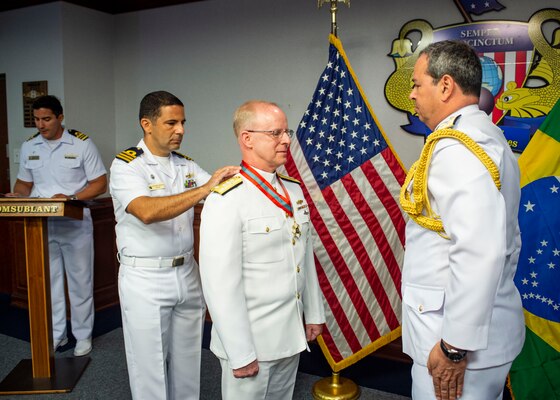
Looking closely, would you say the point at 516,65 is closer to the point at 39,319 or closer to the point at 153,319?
the point at 153,319

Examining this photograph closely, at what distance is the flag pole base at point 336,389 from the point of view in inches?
103

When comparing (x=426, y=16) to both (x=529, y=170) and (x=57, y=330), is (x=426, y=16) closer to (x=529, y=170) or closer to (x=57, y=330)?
(x=529, y=170)

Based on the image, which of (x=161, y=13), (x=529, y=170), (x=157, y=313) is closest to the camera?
(x=157, y=313)

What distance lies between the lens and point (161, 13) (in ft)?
13.0

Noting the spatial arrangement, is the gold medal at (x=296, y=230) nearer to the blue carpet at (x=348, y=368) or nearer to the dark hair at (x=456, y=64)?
the dark hair at (x=456, y=64)

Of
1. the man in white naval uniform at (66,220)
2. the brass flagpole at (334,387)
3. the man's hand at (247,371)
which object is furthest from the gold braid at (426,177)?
the man in white naval uniform at (66,220)

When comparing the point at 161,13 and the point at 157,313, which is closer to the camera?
the point at 157,313

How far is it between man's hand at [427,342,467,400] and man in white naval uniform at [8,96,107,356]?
2.63 metres

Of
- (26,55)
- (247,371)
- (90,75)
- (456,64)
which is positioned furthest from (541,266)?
(26,55)

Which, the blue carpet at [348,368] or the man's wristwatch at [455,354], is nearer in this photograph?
the man's wristwatch at [455,354]

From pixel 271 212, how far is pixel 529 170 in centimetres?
134

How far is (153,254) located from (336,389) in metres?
1.25

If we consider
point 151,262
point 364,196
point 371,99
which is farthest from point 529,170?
point 151,262

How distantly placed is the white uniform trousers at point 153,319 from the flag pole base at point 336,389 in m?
0.84
